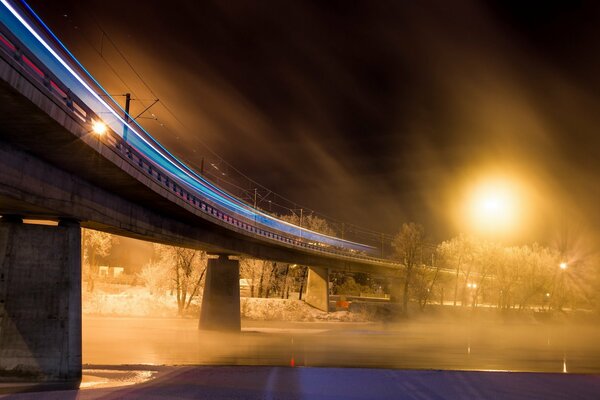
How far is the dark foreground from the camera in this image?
1864 cm

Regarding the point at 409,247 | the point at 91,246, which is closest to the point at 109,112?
the point at 91,246

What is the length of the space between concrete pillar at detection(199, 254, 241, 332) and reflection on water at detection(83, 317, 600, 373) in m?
1.64

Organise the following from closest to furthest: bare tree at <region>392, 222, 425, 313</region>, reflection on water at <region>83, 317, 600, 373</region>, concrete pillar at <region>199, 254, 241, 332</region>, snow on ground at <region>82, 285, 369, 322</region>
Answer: reflection on water at <region>83, 317, 600, 373</region>, concrete pillar at <region>199, 254, 241, 332</region>, snow on ground at <region>82, 285, 369, 322</region>, bare tree at <region>392, 222, 425, 313</region>

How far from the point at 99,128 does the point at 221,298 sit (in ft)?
109

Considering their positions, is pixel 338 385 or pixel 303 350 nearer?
pixel 338 385

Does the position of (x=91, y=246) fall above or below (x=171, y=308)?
above

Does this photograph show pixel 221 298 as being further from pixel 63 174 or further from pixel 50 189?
pixel 50 189

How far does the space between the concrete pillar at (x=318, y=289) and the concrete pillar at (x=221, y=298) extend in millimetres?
29123

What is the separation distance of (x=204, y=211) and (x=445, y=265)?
6643cm

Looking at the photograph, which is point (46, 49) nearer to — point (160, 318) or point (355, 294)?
point (160, 318)

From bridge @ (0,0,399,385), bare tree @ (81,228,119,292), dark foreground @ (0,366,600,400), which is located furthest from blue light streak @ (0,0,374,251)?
bare tree @ (81,228,119,292)

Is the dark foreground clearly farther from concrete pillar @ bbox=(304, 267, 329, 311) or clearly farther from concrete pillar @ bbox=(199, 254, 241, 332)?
concrete pillar @ bbox=(304, 267, 329, 311)

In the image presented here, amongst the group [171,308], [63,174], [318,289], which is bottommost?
[171,308]

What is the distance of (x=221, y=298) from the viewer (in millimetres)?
49906
